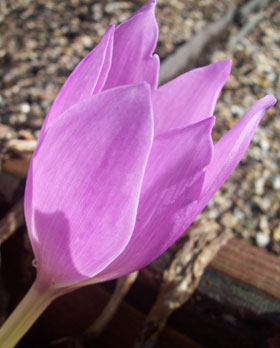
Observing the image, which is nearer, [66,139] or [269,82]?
[66,139]

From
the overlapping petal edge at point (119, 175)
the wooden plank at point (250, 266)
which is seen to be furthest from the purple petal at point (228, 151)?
the wooden plank at point (250, 266)

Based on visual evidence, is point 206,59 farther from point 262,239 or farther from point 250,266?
point 250,266

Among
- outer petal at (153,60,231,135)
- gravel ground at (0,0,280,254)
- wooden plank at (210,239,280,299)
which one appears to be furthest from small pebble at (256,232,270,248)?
outer petal at (153,60,231,135)

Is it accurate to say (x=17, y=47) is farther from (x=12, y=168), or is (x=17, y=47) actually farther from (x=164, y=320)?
(x=164, y=320)

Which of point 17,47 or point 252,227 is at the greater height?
point 17,47

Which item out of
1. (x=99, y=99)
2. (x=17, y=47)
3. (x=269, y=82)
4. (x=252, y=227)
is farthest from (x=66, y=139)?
(x=269, y=82)

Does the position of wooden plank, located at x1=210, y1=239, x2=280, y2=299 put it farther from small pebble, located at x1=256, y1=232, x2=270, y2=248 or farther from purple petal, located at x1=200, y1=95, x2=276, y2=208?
small pebble, located at x1=256, y1=232, x2=270, y2=248
